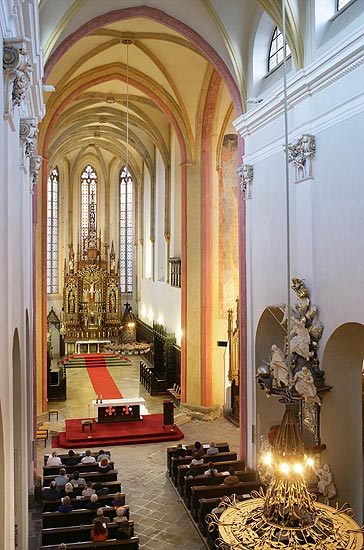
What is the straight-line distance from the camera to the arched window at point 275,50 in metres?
11.9

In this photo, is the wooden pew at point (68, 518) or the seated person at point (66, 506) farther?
the seated person at point (66, 506)

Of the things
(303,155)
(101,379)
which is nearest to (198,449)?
(303,155)

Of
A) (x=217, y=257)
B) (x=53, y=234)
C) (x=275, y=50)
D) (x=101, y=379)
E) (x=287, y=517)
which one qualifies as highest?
(x=275, y=50)

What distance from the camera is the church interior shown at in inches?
263

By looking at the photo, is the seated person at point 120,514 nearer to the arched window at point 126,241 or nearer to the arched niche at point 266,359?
the arched niche at point 266,359

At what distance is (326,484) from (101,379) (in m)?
15.7

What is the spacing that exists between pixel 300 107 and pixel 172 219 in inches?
524

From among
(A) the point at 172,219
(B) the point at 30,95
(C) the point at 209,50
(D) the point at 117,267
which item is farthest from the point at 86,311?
(B) the point at 30,95

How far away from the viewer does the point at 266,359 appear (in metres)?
12.7

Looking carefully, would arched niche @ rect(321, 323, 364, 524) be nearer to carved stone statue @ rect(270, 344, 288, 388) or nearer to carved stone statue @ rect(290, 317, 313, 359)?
carved stone statue @ rect(290, 317, 313, 359)

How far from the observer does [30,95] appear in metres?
9.39

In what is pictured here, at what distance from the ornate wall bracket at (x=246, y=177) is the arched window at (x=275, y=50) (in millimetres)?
2169

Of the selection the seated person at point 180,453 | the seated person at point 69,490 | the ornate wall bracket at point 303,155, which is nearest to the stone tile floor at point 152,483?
the seated person at point 180,453

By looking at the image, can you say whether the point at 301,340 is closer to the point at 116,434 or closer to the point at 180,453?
the point at 180,453
